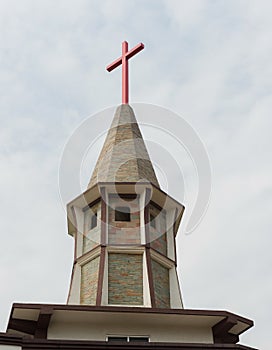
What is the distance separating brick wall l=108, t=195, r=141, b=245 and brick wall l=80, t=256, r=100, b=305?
86 centimetres

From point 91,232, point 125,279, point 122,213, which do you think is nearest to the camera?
point 125,279

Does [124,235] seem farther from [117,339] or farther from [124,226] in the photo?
[117,339]

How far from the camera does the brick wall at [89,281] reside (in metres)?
18.0

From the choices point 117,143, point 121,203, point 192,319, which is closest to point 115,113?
point 117,143

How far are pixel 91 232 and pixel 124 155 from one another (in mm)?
3266

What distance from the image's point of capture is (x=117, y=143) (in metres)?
21.9

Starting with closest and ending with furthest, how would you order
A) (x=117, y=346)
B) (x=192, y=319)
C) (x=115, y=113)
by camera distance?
(x=117, y=346) → (x=192, y=319) → (x=115, y=113)

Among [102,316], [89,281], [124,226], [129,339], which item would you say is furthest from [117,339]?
[124,226]

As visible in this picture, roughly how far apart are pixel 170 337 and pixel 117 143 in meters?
8.05

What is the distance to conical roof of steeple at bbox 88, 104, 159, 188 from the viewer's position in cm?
2045

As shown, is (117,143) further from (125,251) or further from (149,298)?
(149,298)

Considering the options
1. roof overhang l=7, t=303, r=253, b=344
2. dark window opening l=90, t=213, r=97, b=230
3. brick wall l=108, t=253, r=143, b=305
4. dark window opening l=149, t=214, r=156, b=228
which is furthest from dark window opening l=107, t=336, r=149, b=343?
dark window opening l=90, t=213, r=97, b=230

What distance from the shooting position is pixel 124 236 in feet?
61.6

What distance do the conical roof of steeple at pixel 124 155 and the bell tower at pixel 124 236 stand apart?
3 centimetres
